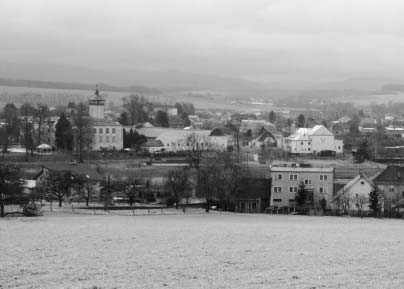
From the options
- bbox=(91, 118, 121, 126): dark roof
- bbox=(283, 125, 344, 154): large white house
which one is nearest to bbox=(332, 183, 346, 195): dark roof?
bbox=(283, 125, 344, 154): large white house

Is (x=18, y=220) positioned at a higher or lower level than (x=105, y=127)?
lower

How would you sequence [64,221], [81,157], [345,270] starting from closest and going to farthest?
[345,270]
[64,221]
[81,157]

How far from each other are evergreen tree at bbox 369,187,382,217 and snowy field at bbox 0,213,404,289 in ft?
39.0

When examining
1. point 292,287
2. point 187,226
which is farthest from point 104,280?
point 187,226

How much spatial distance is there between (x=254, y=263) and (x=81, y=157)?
44.3 m

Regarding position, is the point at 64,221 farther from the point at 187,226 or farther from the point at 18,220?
the point at 187,226

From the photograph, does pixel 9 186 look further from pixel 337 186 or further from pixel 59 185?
pixel 337 186

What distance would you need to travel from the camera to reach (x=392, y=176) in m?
Answer: 42.6

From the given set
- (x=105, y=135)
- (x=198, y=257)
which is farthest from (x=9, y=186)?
(x=105, y=135)

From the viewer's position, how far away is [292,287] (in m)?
12.1

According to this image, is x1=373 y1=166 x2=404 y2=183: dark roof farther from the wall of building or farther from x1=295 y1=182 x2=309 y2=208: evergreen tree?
x1=295 y1=182 x2=309 y2=208: evergreen tree

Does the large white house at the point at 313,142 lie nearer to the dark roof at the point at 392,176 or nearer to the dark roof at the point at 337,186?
the dark roof at the point at 337,186

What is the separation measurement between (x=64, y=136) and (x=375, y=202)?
3704 centimetres

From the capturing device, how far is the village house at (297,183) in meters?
42.7
